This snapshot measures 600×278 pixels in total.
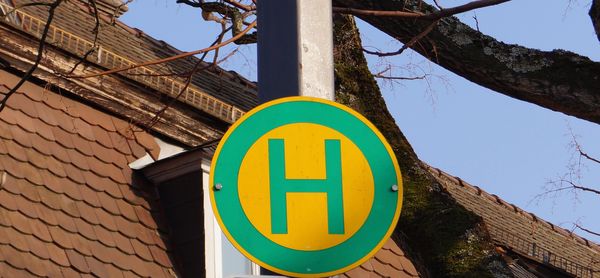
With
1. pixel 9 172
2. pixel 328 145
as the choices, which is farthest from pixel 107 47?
pixel 328 145

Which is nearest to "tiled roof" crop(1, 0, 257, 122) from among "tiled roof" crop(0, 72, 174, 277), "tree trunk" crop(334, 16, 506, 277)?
"tiled roof" crop(0, 72, 174, 277)

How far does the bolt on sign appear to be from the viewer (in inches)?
163

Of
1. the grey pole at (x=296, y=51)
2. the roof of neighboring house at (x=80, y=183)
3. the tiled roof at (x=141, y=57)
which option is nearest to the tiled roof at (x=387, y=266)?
the roof of neighboring house at (x=80, y=183)

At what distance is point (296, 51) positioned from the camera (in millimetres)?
4367

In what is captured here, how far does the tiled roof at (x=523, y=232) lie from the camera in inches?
504

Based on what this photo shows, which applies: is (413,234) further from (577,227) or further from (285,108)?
(285,108)

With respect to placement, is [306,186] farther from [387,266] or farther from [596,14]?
[387,266]

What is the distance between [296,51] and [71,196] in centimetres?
364

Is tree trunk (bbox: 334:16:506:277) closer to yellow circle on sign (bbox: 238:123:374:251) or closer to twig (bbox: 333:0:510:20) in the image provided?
twig (bbox: 333:0:510:20)

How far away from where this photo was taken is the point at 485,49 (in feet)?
20.9

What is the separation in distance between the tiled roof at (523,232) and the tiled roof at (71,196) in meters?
4.51

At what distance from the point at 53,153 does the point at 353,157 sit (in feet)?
12.8

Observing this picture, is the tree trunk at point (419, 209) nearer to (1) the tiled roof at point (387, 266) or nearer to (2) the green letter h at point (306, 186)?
(1) the tiled roof at point (387, 266)

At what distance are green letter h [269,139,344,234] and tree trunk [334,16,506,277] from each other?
3.34m
